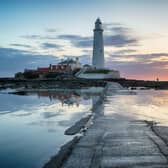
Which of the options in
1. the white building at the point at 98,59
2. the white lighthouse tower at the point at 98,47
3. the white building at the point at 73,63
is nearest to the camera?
the white lighthouse tower at the point at 98,47

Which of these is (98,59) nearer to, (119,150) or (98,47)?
(98,47)

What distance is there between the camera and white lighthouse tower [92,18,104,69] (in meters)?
76.9

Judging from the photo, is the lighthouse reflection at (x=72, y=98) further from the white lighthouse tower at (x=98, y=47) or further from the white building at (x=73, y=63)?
the white building at (x=73, y=63)

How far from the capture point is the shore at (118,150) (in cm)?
629

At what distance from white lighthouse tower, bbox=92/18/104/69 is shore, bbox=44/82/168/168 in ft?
220

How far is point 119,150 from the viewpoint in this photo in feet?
23.9

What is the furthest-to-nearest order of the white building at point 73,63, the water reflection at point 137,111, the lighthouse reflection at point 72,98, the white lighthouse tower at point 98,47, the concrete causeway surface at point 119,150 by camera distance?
the white building at point 73,63 → the white lighthouse tower at point 98,47 → the lighthouse reflection at point 72,98 → the water reflection at point 137,111 → the concrete causeway surface at point 119,150

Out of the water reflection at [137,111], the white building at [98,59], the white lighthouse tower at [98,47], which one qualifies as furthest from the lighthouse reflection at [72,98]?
the white building at [98,59]

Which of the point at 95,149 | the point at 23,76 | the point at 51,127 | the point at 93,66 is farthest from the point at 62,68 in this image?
the point at 95,149

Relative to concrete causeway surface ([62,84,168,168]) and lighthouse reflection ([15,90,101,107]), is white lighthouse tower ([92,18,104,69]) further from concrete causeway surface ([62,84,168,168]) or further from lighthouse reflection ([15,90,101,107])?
concrete causeway surface ([62,84,168,168])

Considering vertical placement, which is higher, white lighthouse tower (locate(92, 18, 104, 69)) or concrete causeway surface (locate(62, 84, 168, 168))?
white lighthouse tower (locate(92, 18, 104, 69))

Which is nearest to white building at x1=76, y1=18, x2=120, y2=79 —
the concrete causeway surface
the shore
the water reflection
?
the water reflection

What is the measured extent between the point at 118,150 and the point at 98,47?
232 feet

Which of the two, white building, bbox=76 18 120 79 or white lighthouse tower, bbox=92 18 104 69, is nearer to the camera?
white lighthouse tower, bbox=92 18 104 69
